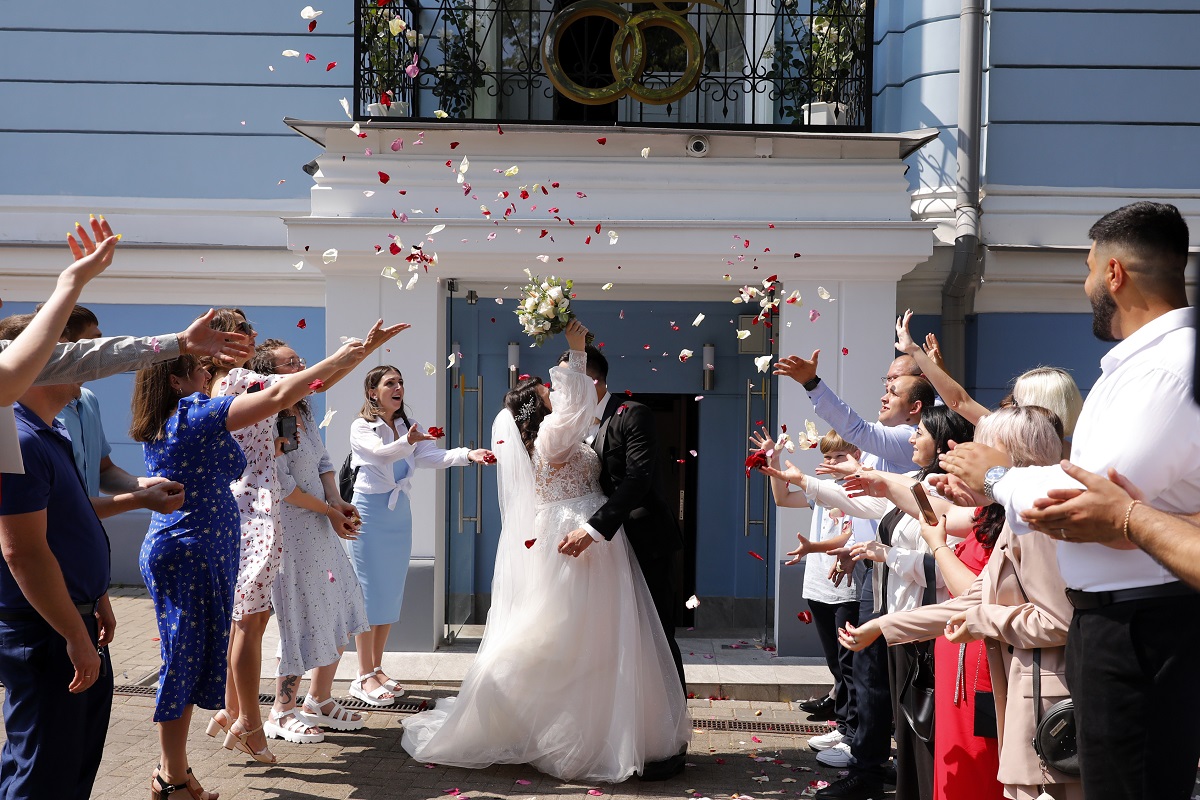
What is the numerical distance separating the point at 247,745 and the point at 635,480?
226cm

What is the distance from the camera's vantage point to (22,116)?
921 cm

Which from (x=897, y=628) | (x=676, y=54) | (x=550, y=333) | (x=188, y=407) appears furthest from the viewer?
(x=676, y=54)

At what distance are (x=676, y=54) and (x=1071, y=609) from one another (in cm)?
691

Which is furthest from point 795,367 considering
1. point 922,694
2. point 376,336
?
point 376,336

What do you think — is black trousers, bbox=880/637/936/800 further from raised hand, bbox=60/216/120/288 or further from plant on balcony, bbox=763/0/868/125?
plant on balcony, bbox=763/0/868/125

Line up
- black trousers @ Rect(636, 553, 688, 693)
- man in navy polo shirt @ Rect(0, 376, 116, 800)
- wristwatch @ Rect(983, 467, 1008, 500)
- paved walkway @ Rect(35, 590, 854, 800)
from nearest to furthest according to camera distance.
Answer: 1. wristwatch @ Rect(983, 467, 1008, 500)
2. man in navy polo shirt @ Rect(0, 376, 116, 800)
3. paved walkway @ Rect(35, 590, 854, 800)
4. black trousers @ Rect(636, 553, 688, 693)

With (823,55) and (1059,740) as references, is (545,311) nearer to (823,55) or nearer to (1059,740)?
(1059,740)

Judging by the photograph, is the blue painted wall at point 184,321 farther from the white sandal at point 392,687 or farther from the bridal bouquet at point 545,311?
the bridal bouquet at point 545,311

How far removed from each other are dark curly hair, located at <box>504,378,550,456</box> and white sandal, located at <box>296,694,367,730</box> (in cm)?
186

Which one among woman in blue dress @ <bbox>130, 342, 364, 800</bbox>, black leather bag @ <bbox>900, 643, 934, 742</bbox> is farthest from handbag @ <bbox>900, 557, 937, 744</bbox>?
woman in blue dress @ <bbox>130, 342, 364, 800</bbox>

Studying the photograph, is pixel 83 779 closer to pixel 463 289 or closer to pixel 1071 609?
pixel 1071 609

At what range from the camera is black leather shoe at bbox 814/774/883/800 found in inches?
191

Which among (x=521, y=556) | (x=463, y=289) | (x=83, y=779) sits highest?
(x=463, y=289)

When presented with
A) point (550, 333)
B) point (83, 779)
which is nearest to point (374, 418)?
point (550, 333)
